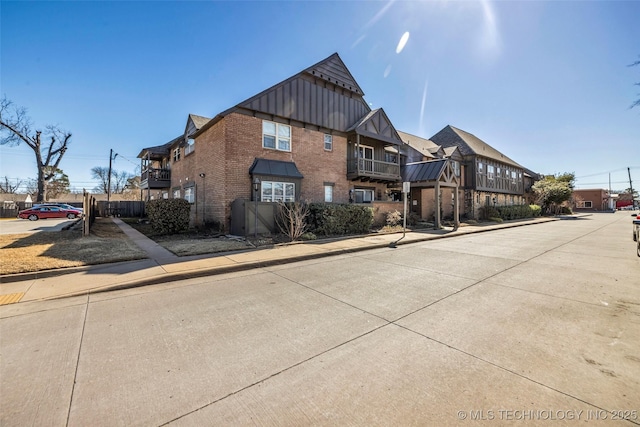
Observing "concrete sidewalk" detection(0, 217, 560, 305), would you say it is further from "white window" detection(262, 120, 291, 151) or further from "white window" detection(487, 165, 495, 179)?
"white window" detection(487, 165, 495, 179)

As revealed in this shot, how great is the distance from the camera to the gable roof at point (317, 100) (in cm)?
1483

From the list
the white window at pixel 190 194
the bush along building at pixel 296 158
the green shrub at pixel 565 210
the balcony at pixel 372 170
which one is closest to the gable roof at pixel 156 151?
the bush along building at pixel 296 158

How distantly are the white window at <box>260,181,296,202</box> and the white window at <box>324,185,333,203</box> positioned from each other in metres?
2.80

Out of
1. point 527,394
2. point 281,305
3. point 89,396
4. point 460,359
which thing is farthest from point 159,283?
point 527,394

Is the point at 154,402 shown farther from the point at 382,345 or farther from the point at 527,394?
the point at 527,394

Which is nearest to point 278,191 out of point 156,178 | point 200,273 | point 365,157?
point 365,157

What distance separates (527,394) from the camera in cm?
251

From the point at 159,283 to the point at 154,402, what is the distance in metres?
4.33

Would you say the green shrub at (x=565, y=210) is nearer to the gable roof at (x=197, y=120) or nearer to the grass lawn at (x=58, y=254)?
the gable roof at (x=197, y=120)

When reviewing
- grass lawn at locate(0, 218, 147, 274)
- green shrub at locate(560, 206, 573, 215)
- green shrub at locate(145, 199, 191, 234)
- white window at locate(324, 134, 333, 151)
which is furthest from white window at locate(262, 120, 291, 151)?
green shrub at locate(560, 206, 573, 215)

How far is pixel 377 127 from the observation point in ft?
64.0

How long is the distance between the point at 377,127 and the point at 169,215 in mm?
14561

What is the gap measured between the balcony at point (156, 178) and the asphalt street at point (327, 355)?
21.4 meters

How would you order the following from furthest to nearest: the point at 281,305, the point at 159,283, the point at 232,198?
the point at 232,198 < the point at 159,283 < the point at 281,305
